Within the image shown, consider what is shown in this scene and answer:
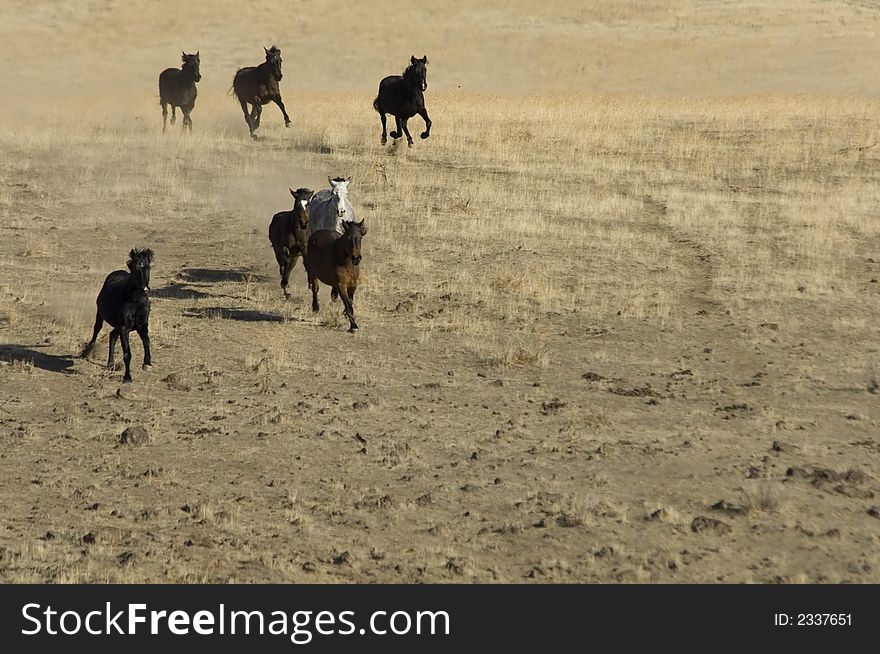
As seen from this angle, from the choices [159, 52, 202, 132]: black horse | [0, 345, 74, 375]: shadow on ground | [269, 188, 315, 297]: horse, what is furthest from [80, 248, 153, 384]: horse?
[159, 52, 202, 132]: black horse

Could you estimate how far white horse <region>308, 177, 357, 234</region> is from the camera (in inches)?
706

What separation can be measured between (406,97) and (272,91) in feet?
14.1

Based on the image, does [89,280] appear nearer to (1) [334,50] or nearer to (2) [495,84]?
(2) [495,84]

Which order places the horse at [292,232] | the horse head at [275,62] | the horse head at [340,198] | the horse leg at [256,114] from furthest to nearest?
the horse leg at [256,114]
the horse head at [275,62]
the horse head at [340,198]
the horse at [292,232]

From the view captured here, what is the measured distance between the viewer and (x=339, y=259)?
16094 mm

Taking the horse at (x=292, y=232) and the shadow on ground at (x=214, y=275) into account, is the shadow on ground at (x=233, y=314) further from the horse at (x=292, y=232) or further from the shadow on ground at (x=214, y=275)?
the shadow on ground at (x=214, y=275)

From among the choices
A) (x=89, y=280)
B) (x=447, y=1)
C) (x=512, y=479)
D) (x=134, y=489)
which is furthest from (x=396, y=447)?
(x=447, y=1)

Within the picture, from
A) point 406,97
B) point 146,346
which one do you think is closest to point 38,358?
point 146,346

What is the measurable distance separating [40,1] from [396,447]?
206 ft

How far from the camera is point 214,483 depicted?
Answer: 447 inches

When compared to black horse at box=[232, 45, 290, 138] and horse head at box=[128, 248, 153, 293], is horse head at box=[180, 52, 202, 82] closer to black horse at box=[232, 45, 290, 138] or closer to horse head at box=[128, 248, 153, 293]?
black horse at box=[232, 45, 290, 138]

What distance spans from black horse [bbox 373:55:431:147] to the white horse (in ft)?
31.1

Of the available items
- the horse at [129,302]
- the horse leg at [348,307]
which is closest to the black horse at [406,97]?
the horse leg at [348,307]

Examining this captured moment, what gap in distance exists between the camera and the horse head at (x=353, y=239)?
612 inches
